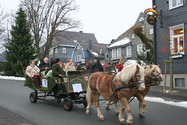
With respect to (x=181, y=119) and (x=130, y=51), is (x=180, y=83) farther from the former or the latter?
(x=130, y=51)

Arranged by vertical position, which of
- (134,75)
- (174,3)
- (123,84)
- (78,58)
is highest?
(174,3)

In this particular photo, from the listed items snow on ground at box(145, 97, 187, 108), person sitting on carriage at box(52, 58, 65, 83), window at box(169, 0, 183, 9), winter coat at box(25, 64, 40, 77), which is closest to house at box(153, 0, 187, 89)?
window at box(169, 0, 183, 9)

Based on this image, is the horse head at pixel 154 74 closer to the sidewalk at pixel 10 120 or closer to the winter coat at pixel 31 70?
the sidewalk at pixel 10 120

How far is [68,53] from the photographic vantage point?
5500cm

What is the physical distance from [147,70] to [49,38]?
29.0 m

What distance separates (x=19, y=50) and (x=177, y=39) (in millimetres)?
19685

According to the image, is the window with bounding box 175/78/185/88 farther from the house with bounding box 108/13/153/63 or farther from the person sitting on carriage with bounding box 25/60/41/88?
the house with bounding box 108/13/153/63

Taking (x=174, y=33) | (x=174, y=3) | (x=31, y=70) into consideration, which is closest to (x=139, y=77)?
(x=31, y=70)

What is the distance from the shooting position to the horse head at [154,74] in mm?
6488

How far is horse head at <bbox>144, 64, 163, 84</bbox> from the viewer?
6488 mm

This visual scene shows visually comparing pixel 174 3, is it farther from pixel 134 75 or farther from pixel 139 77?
pixel 139 77

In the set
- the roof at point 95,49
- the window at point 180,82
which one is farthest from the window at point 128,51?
the window at point 180,82

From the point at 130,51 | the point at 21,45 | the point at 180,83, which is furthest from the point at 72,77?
the point at 130,51

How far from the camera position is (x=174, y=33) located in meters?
15.2
